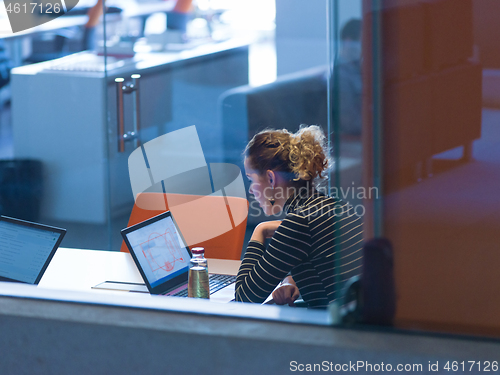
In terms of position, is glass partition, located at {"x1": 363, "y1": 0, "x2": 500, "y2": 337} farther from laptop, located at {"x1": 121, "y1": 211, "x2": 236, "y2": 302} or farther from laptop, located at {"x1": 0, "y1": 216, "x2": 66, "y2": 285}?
laptop, located at {"x1": 0, "y1": 216, "x2": 66, "y2": 285}

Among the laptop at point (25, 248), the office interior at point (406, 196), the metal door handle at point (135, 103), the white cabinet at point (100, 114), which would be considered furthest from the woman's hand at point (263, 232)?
the metal door handle at point (135, 103)

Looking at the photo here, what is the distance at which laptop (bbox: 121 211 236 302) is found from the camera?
209 cm

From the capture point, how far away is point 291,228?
6.56ft

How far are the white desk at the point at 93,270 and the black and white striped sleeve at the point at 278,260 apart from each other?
0.10 metres

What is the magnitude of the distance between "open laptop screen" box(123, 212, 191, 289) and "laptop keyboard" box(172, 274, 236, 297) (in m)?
0.08

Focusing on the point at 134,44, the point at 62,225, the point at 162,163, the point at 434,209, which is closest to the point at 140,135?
the point at 162,163

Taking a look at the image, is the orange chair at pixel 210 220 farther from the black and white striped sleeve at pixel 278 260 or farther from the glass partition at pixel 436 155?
the glass partition at pixel 436 155

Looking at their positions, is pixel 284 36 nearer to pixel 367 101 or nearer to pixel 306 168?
pixel 306 168

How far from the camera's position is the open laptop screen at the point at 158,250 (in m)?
2.10

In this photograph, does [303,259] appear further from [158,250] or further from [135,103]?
[135,103]

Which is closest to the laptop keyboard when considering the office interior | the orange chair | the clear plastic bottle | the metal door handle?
the clear plastic bottle

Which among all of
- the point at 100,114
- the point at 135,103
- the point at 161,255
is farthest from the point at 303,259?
the point at 100,114

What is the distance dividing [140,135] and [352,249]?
2930 millimetres

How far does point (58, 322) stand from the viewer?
147cm
